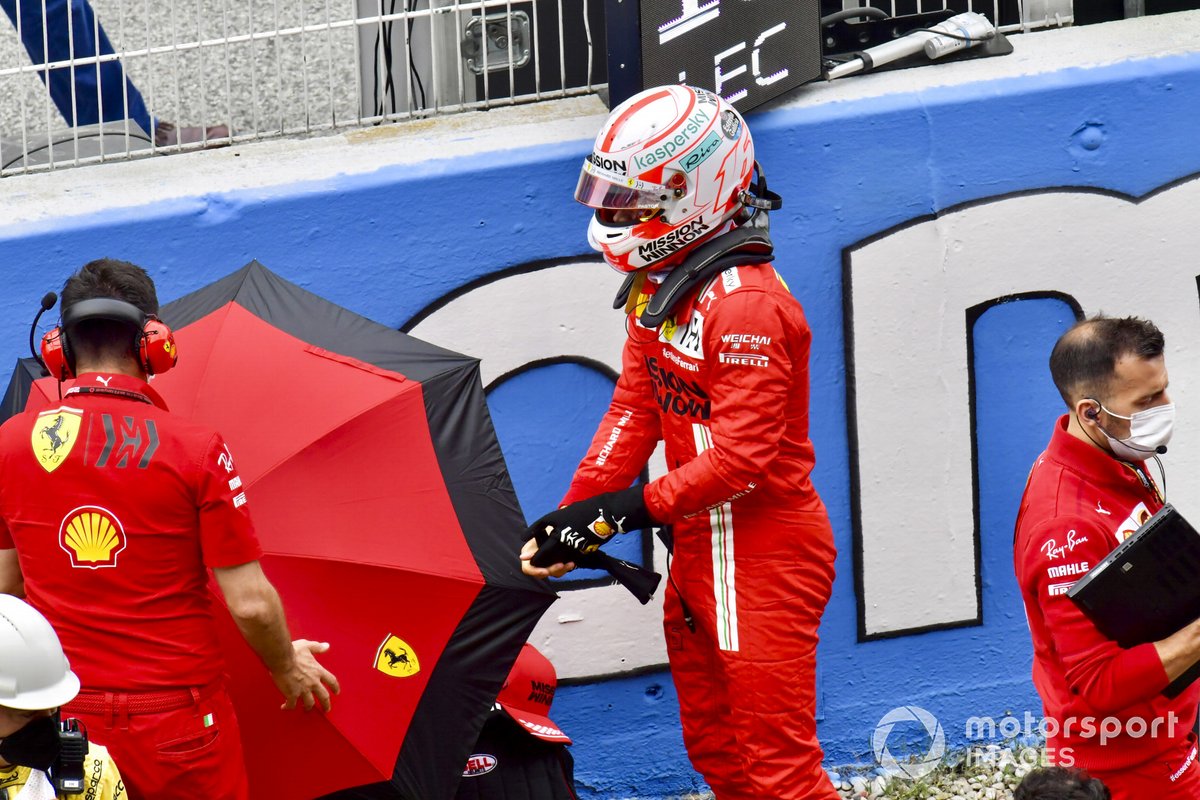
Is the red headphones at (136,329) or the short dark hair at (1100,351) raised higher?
the red headphones at (136,329)

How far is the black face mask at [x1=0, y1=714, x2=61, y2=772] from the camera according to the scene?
3.35m

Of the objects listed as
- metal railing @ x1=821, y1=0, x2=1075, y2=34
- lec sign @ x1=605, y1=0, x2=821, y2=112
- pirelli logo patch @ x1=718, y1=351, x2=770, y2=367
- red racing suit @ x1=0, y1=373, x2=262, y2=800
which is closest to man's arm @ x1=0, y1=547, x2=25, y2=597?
red racing suit @ x1=0, y1=373, x2=262, y2=800

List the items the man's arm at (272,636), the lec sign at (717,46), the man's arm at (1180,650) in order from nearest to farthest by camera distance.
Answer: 1. the man's arm at (1180,650)
2. the man's arm at (272,636)
3. the lec sign at (717,46)

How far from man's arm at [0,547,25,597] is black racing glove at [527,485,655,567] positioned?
Result: 1.37 meters

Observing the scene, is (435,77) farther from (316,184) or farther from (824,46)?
(824,46)

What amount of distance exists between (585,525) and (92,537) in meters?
1.35

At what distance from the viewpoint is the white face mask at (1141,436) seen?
3.96 meters

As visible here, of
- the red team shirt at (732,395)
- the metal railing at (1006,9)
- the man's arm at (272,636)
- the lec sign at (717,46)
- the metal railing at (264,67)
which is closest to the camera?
the man's arm at (272,636)

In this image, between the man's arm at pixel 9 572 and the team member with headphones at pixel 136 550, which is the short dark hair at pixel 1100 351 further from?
the man's arm at pixel 9 572

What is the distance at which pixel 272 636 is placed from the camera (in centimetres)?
384

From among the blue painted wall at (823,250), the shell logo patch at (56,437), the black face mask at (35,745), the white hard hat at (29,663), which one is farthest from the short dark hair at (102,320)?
the blue painted wall at (823,250)

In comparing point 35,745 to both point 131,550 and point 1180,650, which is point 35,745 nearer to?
point 131,550

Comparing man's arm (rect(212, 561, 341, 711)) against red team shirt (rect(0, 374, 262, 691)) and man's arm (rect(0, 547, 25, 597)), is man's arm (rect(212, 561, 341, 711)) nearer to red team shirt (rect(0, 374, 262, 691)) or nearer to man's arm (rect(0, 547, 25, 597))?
red team shirt (rect(0, 374, 262, 691))

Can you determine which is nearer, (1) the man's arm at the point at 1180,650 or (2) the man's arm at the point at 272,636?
(1) the man's arm at the point at 1180,650
